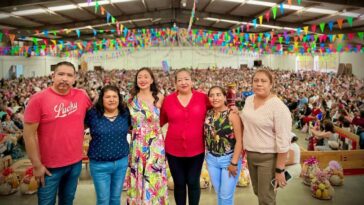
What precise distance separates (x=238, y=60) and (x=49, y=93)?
25.3 meters

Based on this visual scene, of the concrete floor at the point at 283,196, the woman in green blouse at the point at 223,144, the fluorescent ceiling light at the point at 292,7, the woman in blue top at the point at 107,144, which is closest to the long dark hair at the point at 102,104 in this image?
the woman in blue top at the point at 107,144

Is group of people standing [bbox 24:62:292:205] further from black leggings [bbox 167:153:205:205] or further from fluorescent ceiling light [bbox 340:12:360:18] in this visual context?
fluorescent ceiling light [bbox 340:12:360:18]

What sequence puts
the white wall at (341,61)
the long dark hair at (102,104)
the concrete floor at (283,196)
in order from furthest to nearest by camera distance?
the white wall at (341,61), the concrete floor at (283,196), the long dark hair at (102,104)

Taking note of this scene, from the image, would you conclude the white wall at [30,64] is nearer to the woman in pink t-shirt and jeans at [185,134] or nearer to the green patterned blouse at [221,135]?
the woman in pink t-shirt and jeans at [185,134]

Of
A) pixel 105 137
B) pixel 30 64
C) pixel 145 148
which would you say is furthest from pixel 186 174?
pixel 30 64

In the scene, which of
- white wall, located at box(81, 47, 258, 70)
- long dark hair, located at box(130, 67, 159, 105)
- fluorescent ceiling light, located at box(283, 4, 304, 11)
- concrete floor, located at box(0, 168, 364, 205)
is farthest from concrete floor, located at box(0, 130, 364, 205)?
white wall, located at box(81, 47, 258, 70)

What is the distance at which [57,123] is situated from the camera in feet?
6.50

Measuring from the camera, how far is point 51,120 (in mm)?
1962

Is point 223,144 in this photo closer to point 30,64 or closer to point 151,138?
point 151,138

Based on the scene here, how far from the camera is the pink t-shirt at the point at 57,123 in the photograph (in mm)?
1935

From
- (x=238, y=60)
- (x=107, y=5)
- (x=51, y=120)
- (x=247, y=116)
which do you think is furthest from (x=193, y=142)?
(x=238, y=60)

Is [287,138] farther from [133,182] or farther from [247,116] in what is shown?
[133,182]

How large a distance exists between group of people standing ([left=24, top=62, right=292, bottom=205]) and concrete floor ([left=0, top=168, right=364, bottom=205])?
122 centimetres

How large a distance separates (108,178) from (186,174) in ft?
2.03
